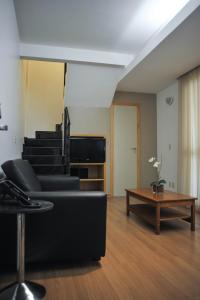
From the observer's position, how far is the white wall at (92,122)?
18.1 feet

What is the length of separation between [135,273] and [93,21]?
3.39m

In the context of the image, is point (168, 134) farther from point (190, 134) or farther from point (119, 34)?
point (119, 34)

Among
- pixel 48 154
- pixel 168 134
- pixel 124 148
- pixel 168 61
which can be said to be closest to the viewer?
pixel 168 61

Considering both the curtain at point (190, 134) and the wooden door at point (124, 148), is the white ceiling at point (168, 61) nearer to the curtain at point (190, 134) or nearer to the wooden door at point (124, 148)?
the curtain at point (190, 134)

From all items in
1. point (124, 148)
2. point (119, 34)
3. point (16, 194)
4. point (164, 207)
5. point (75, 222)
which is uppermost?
→ point (119, 34)

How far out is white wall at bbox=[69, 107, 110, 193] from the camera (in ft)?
18.1

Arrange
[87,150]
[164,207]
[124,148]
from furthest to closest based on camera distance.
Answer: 1. [124,148]
2. [87,150]
3. [164,207]

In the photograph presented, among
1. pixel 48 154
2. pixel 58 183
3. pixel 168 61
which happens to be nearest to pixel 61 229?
pixel 58 183

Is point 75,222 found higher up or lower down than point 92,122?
lower down

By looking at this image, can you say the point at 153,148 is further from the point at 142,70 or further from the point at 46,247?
the point at 46,247

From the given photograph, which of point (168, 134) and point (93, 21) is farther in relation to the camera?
point (168, 134)

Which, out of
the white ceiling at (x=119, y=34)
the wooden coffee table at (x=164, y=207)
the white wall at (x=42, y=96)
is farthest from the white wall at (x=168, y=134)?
the white wall at (x=42, y=96)

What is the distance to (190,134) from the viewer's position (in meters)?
4.43

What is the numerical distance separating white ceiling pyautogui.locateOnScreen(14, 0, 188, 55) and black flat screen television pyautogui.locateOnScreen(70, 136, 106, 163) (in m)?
1.90
